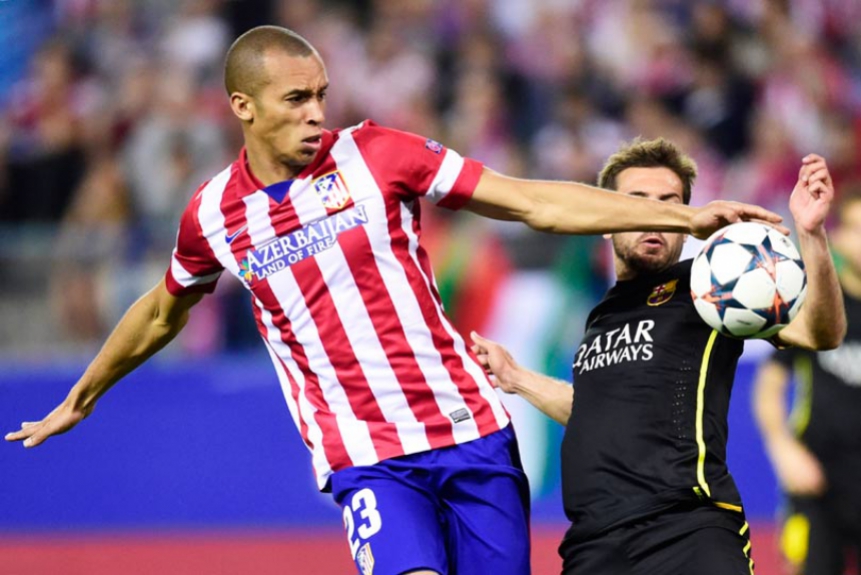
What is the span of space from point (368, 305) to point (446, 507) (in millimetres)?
692

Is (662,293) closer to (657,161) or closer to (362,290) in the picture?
(657,161)

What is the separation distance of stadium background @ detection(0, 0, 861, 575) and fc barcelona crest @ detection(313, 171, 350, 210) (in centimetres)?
463

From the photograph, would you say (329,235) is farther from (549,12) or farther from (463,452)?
(549,12)

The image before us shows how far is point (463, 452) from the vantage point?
410cm

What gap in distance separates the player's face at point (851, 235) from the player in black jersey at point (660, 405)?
2029 millimetres

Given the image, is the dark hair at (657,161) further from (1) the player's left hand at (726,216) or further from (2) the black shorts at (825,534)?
(2) the black shorts at (825,534)

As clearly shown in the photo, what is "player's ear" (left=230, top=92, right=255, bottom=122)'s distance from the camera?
13.5 feet

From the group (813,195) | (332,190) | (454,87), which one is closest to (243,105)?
(332,190)

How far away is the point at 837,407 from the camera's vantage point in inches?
252

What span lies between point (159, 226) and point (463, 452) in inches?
243

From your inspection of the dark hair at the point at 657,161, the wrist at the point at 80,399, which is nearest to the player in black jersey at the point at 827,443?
the dark hair at the point at 657,161

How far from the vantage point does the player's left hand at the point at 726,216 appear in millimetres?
3430

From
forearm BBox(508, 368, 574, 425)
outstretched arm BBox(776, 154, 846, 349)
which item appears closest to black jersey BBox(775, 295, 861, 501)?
forearm BBox(508, 368, 574, 425)

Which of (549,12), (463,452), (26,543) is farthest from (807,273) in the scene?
(549,12)
